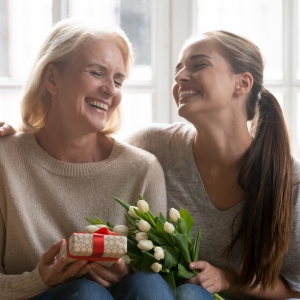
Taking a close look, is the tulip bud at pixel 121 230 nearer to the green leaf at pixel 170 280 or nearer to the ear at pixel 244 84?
the green leaf at pixel 170 280

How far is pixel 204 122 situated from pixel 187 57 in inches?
9.6

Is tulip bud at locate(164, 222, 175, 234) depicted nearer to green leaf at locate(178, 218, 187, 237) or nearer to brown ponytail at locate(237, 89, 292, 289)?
green leaf at locate(178, 218, 187, 237)

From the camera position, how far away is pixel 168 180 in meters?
2.14

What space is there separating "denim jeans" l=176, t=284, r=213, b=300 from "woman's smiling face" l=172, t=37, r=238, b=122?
593 mm

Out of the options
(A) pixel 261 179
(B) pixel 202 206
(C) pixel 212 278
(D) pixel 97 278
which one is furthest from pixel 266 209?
(D) pixel 97 278

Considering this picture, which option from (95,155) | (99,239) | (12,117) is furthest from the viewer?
(12,117)

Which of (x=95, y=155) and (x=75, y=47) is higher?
(x=75, y=47)

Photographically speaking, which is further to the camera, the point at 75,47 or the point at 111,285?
the point at 75,47

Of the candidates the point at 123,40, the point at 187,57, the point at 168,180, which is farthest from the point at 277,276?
the point at 123,40

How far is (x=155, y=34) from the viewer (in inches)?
112

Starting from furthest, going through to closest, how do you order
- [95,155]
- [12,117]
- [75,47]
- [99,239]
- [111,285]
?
[12,117]
[95,155]
[75,47]
[111,285]
[99,239]

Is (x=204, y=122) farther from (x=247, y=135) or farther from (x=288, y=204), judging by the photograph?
(x=288, y=204)

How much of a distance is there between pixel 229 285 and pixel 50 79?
36.1 inches

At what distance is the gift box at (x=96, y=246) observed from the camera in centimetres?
149
